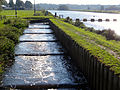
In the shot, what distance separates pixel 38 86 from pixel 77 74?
2167mm

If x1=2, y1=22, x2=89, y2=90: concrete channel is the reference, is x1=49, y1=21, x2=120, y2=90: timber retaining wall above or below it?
above

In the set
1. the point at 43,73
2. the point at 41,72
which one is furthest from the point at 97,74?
the point at 41,72

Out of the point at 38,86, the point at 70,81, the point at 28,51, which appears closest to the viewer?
the point at 38,86

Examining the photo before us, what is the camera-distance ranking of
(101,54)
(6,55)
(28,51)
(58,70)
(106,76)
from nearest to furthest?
(106,76) → (101,54) → (58,70) → (6,55) → (28,51)

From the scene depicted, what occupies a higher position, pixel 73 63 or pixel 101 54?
pixel 101 54

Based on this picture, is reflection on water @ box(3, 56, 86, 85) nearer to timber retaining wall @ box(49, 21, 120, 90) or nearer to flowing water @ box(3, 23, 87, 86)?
flowing water @ box(3, 23, 87, 86)

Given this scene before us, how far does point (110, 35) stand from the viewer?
21.5 m

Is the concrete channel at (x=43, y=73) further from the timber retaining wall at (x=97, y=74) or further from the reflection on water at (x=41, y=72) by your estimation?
the timber retaining wall at (x=97, y=74)

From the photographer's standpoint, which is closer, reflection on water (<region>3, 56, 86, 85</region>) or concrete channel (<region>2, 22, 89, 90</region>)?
concrete channel (<region>2, 22, 89, 90</region>)

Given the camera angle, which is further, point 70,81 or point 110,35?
point 110,35

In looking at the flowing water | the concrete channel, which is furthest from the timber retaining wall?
the flowing water

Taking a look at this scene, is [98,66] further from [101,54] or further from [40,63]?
[40,63]

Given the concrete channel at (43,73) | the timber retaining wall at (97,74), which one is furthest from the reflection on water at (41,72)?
the timber retaining wall at (97,74)

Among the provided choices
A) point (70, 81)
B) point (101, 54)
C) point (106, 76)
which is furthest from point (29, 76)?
point (106, 76)
